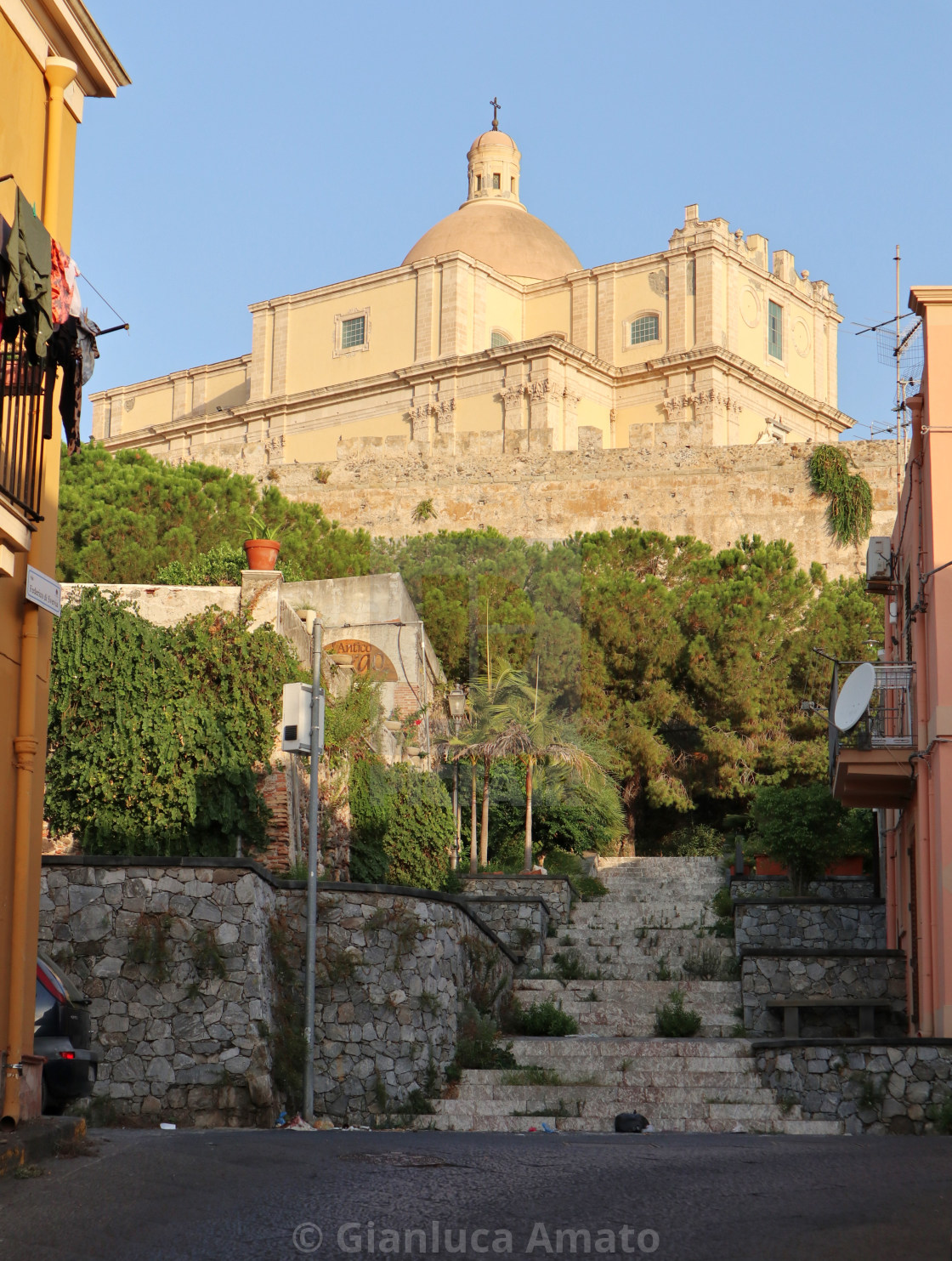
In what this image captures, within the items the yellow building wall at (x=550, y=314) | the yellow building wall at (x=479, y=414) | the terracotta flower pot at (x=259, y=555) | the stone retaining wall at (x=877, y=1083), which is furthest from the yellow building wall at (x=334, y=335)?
the stone retaining wall at (x=877, y=1083)

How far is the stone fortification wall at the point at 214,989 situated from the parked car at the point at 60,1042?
9.36ft

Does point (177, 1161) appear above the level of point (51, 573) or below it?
below

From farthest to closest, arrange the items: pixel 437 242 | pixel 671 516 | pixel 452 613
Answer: pixel 437 242, pixel 671 516, pixel 452 613

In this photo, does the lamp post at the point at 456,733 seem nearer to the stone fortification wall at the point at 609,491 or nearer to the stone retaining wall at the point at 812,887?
the stone retaining wall at the point at 812,887

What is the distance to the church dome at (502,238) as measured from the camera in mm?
55906

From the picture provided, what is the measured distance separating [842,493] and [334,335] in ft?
67.8

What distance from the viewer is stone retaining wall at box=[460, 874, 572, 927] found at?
21.9 m

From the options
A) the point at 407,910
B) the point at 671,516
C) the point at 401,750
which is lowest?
the point at 407,910

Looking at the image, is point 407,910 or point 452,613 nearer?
point 407,910

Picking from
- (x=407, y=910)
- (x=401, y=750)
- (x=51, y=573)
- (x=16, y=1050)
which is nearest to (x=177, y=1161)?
(x=16, y=1050)

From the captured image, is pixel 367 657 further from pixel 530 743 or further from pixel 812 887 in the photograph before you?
pixel 812 887

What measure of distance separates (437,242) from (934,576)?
44.7m

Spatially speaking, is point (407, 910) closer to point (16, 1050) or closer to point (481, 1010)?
point (481, 1010)

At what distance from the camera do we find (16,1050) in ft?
27.8
